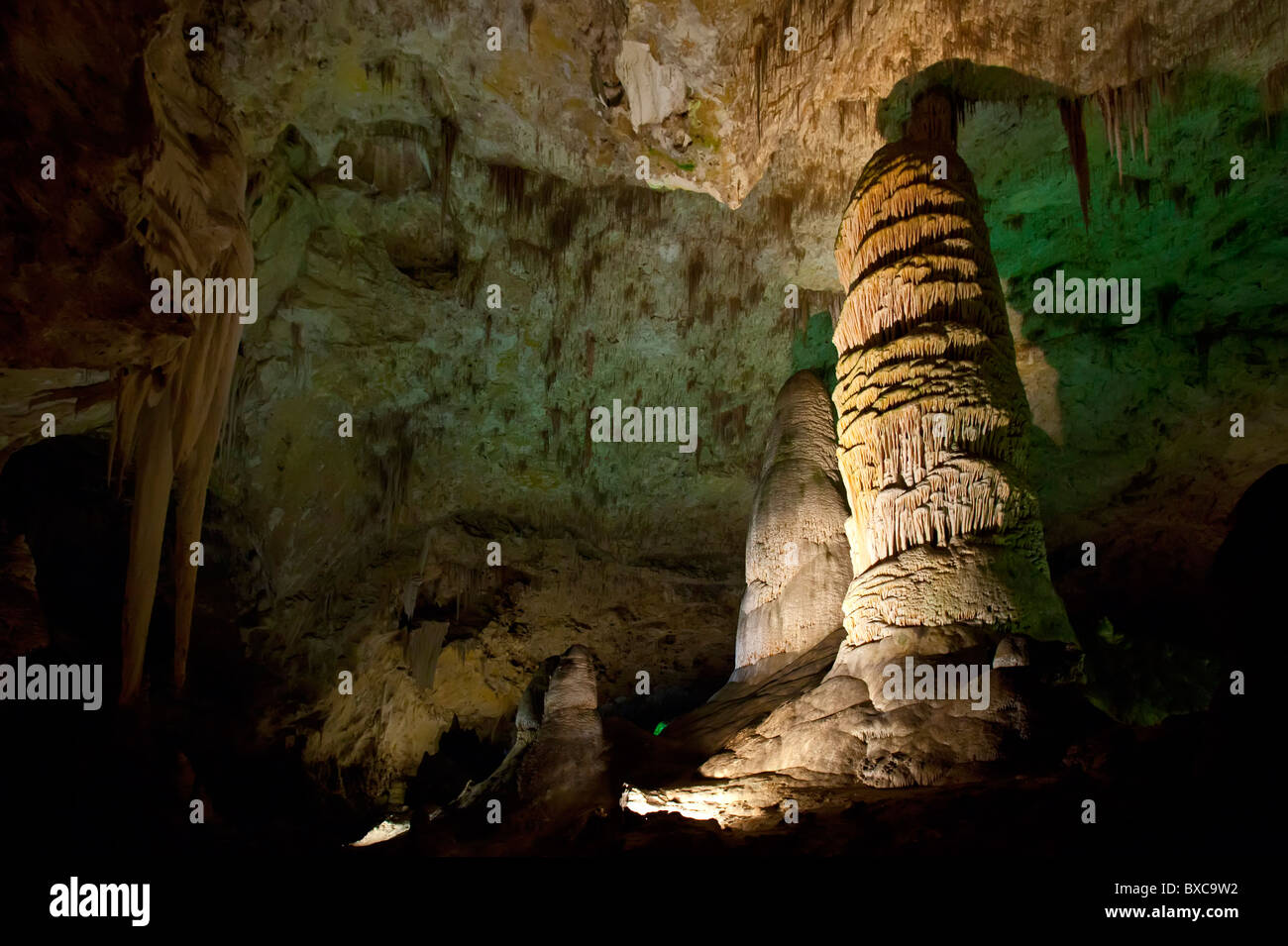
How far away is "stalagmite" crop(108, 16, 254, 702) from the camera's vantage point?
564cm

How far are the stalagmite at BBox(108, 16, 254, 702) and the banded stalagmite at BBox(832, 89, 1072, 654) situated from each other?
4.78 metres

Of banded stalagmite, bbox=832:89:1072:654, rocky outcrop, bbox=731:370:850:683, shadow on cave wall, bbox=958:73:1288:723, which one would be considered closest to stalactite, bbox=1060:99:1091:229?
shadow on cave wall, bbox=958:73:1288:723

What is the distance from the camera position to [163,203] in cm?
539

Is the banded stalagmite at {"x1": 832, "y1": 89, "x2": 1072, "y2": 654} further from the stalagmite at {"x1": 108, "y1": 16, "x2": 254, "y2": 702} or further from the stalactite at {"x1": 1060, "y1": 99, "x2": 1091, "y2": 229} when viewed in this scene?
the stalagmite at {"x1": 108, "y1": 16, "x2": 254, "y2": 702}

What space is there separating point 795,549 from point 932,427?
116 inches

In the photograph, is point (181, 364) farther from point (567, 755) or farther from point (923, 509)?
point (923, 509)

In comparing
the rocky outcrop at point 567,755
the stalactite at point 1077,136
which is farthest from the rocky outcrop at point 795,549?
the stalactite at point 1077,136

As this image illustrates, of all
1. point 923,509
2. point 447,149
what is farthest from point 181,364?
point 923,509

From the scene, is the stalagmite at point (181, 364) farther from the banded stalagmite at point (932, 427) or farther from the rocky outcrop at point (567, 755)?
the banded stalagmite at point (932, 427)

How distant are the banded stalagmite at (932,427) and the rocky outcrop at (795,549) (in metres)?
1.97

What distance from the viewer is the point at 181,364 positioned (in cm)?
619

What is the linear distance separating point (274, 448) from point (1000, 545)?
9031mm

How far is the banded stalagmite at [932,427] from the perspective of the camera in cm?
584
